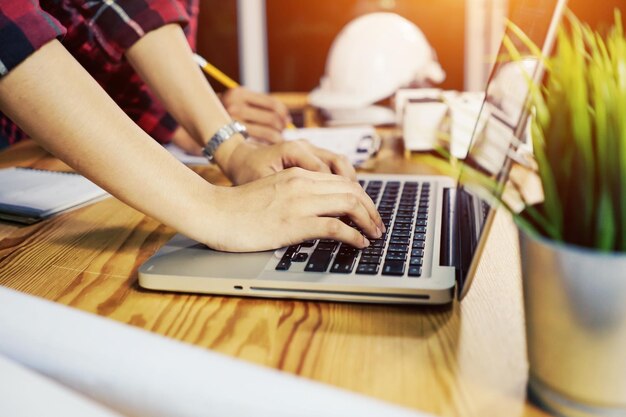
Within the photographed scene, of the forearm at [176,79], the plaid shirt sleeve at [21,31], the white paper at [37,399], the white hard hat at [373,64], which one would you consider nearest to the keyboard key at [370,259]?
the white paper at [37,399]

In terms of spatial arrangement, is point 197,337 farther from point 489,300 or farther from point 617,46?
point 617,46

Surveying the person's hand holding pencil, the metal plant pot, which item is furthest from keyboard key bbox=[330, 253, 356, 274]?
the person's hand holding pencil

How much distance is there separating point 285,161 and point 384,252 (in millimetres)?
303

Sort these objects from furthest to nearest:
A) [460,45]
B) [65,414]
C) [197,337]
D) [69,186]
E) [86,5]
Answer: [460,45]
[86,5]
[69,186]
[197,337]
[65,414]

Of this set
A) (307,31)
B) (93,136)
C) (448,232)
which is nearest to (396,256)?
(448,232)

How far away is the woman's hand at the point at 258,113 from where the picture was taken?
4.06 feet

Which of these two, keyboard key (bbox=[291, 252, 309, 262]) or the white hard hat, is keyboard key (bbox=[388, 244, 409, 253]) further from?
the white hard hat

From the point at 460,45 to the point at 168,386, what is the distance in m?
2.16

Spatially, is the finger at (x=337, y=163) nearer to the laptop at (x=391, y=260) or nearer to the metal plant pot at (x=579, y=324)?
the laptop at (x=391, y=260)

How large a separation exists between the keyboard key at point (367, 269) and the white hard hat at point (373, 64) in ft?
2.94

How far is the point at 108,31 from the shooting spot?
109 cm

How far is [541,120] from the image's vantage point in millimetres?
423

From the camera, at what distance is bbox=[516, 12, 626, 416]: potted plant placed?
1.22 ft

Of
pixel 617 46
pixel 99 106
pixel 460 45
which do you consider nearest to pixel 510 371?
pixel 617 46
